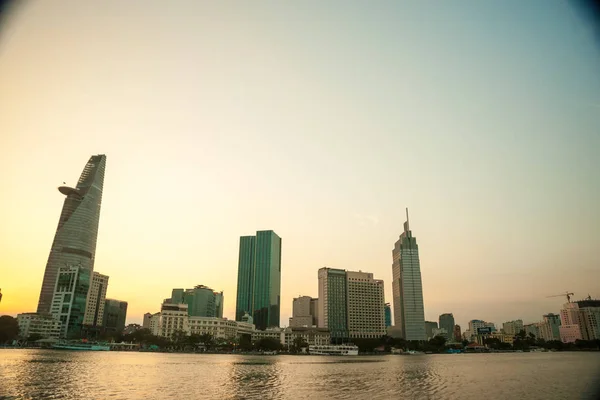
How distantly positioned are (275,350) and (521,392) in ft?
517

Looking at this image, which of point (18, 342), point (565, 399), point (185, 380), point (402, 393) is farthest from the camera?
point (18, 342)

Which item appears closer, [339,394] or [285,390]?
[339,394]

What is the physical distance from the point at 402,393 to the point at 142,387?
3319 cm

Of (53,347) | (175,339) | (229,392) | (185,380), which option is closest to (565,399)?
(229,392)

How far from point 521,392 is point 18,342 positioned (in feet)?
725

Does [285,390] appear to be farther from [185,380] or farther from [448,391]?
[448,391]

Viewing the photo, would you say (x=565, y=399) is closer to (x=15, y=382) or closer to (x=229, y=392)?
(x=229, y=392)

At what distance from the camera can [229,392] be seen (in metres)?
50.1

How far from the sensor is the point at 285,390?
176ft

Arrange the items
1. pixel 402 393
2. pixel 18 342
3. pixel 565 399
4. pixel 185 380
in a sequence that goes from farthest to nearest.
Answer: pixel 18 342 → pixel 185 380 → pixel 402 393 → pixel 565 399

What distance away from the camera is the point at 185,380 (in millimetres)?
62375

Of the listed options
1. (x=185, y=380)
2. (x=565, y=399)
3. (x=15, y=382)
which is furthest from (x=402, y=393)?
(x=15, y=382)

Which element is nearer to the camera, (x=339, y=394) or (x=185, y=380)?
Result: (x=339, y=394)

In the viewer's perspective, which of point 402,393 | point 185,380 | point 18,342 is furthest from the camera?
point 18,342
